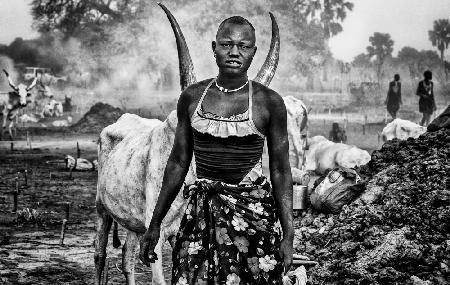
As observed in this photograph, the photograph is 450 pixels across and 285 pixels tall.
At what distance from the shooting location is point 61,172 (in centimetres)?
1490

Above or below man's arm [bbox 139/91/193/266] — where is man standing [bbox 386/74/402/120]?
below

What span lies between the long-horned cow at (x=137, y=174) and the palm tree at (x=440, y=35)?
2621 cm

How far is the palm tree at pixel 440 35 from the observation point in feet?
101

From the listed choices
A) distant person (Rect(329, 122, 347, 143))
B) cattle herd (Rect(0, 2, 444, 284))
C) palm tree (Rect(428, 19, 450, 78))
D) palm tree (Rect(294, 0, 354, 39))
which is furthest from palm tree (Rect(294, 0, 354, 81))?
cattle herd (Rect(0, 2, 444, 284))

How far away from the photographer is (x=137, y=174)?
556 cm

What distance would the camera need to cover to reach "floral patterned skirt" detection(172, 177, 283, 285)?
286 centimetres

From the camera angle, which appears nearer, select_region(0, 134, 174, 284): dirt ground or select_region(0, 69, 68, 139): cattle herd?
select_region(0, 134, 174, 284): dirt ground

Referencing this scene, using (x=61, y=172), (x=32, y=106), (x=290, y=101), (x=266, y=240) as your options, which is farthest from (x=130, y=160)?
(x=32, y=106)

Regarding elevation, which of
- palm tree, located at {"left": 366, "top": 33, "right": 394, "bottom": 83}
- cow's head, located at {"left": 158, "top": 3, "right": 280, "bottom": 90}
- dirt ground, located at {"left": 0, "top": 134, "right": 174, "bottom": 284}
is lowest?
dirt ground, located at {"left": 0, "top": 134, "right": 174, "bottom": 284}

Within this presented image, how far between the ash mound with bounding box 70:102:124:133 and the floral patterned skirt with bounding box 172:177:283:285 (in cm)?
2292

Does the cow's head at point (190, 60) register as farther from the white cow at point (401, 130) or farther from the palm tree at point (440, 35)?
the palm tree at point (440, 35)

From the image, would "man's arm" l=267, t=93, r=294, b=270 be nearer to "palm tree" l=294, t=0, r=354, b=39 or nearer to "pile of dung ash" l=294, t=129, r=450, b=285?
"pile of dung ash" l=294, t=129, r=450, b=285

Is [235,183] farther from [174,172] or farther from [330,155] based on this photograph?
[330,155]

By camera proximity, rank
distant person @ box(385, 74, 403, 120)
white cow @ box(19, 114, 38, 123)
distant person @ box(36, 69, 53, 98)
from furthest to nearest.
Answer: distant person @ box(36, 69, 53, 98) < white cow @ box(19, 114, 38, 123) < distant person @ box(385, 74, 403, 120)
